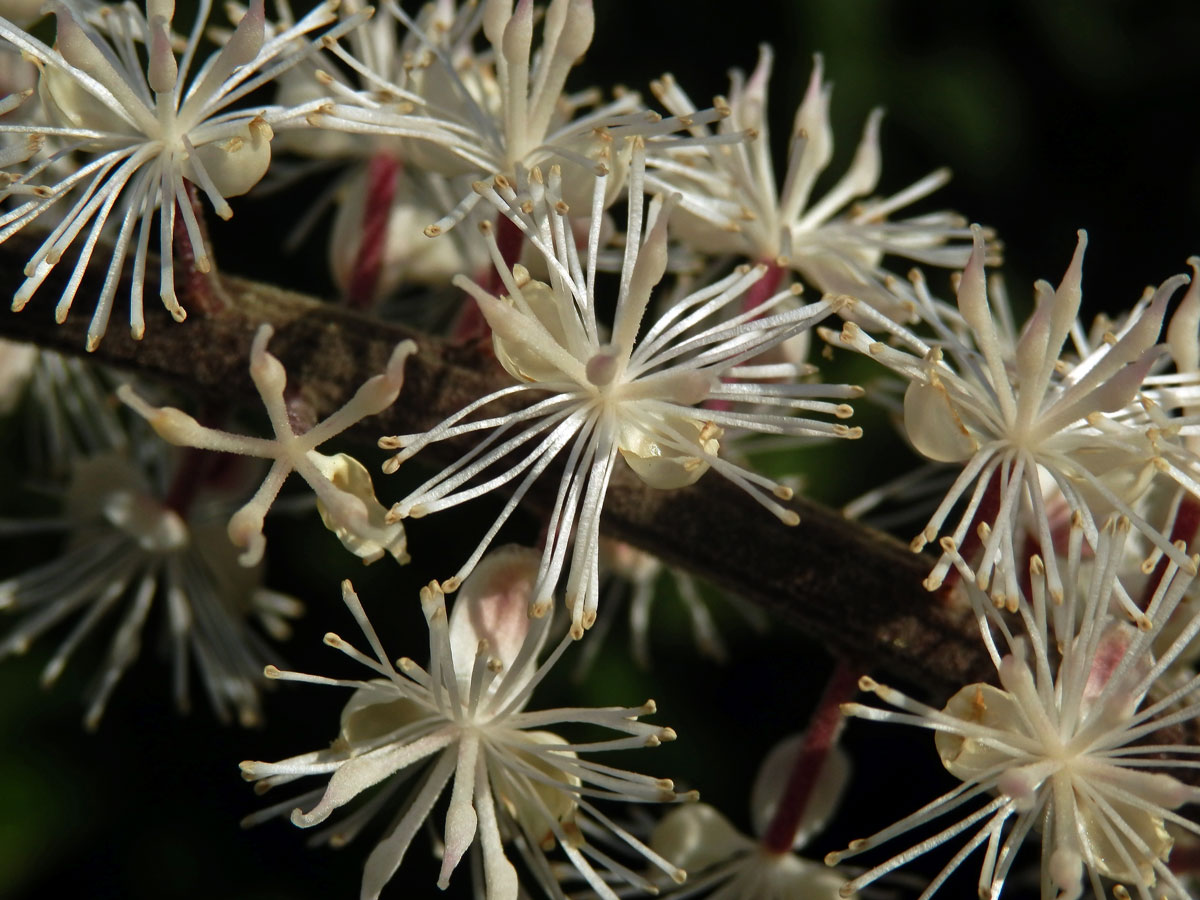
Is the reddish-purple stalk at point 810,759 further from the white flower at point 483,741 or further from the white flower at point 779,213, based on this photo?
the white flower at point 779,213

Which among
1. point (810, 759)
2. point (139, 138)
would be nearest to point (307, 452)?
point (139, 138)

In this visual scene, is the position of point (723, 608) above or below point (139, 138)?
above

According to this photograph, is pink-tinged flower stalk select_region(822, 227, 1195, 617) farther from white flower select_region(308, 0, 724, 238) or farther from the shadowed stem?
white flower select_region(308, 0, 724, 238)

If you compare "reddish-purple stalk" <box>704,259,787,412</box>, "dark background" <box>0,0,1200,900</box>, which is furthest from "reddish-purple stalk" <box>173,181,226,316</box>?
"dark background" <box>0,0,1200,900</box>

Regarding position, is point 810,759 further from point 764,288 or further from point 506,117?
point 506,117

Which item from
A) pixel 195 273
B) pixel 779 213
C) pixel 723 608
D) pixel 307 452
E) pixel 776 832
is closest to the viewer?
pixel 307 452

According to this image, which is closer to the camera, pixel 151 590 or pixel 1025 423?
pixel 1025 423

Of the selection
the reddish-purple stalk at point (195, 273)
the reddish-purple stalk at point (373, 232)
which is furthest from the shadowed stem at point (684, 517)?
the reddish-purple stalk at point (373, 232)
